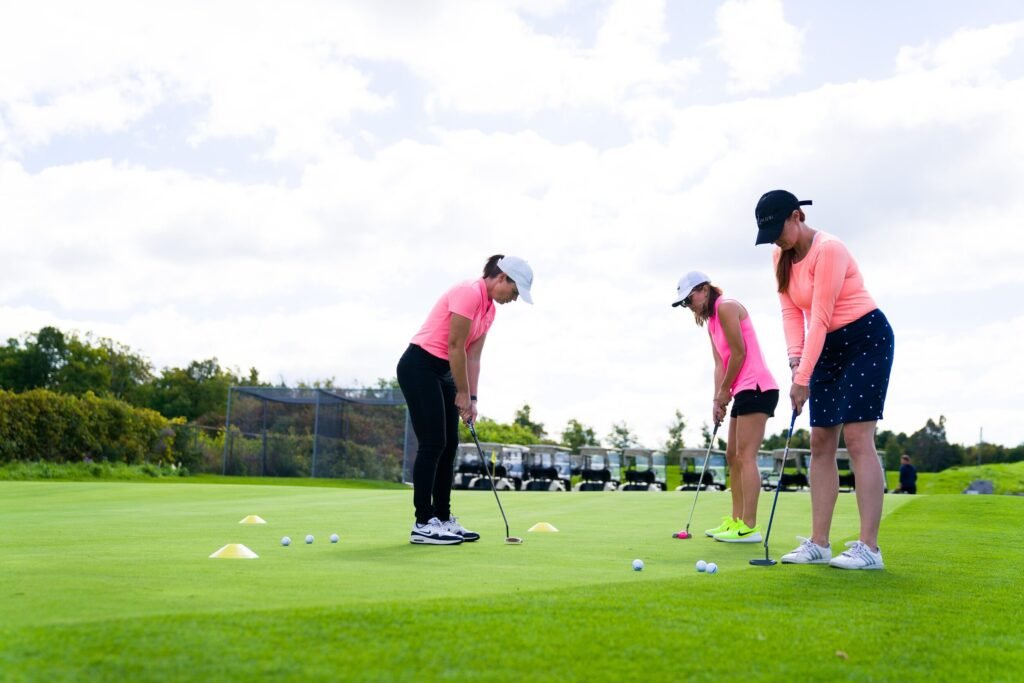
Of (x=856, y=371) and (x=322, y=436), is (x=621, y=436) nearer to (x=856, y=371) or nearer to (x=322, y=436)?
(x=322, y=436)

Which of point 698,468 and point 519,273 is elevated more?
point 519,273

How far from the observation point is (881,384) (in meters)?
5.00

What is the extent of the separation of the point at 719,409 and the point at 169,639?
4982mm

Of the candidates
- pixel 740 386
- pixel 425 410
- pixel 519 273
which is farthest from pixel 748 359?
pixel 425 410

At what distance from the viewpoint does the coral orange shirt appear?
6129mm

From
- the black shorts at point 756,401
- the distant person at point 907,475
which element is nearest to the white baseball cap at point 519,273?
the black shorts at point 756,401

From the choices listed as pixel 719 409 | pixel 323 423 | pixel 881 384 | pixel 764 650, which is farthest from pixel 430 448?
pixel 323 423

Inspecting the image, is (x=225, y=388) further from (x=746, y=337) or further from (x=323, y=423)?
(x=746, y=337)

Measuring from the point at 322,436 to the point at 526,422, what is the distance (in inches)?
1201

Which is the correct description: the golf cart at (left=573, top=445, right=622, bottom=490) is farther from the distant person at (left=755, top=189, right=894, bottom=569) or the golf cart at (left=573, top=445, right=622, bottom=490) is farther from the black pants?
the distant person at (left=755, top=189, right=894, bottom=569)

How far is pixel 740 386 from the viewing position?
22.1ft

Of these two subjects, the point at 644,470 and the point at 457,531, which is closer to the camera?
the point at 457,531

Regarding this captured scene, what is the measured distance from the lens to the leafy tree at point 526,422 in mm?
57206

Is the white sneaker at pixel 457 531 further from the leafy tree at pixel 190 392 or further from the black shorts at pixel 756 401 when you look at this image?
the leafy tree at pixel 190 392
